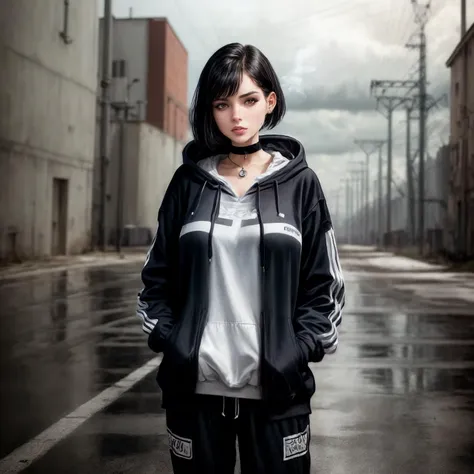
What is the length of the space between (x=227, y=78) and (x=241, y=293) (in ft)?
2.32

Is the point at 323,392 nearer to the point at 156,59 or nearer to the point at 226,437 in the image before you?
the point at 226,437

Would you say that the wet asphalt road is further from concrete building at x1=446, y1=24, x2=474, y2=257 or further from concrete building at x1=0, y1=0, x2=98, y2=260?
concrete building at x1=446, y1=24, x2=474, y2=257

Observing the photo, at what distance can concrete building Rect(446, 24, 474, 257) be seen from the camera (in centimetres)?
4650

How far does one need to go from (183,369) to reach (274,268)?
414 millimetres

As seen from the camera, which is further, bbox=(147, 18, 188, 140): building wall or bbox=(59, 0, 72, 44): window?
bbox=(147, 18, 188, 140): building wall

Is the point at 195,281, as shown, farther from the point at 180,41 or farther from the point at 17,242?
the point at 180,41

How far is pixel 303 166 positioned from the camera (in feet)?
10.6

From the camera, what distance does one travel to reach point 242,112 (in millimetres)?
3162

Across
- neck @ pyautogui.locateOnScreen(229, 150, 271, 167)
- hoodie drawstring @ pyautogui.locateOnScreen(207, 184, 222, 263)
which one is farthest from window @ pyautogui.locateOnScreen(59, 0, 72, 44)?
hoodie drawstring @ pyautogui.locateOnScreen(207, 184, 222, 263)

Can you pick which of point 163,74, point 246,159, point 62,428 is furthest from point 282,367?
point 163,74

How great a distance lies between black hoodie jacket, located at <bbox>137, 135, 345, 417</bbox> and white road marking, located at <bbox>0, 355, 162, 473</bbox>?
2977 mm

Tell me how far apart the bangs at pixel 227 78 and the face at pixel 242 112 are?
0.06ft

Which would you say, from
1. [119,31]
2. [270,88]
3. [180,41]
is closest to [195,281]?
[270,88]

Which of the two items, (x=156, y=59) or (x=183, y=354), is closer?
(x=183, y=354)
